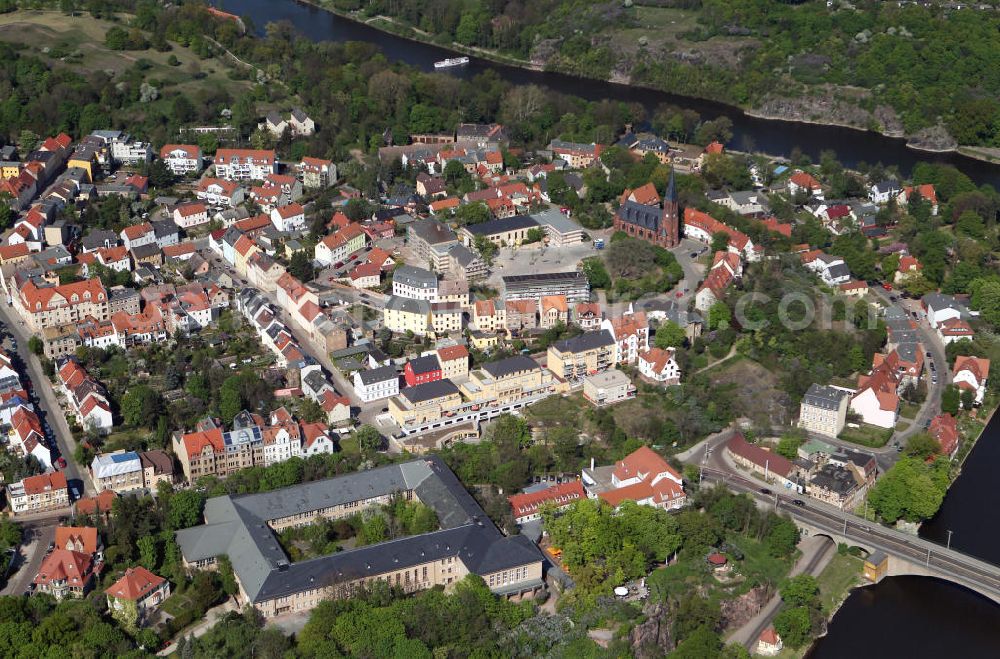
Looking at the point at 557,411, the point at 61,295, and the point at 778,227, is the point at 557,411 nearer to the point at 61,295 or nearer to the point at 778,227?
the point at 778,227

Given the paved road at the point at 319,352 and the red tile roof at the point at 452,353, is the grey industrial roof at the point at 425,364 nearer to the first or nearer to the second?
the red tile roof at the point at 452,353

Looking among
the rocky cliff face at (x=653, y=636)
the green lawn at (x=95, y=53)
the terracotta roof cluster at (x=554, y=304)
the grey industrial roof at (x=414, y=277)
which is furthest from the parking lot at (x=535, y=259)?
the green lawn at (x=95, y=53)

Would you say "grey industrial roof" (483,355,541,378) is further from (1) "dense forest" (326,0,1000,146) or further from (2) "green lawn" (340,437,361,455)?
(1) "dense forest" (326,0,1000,146)

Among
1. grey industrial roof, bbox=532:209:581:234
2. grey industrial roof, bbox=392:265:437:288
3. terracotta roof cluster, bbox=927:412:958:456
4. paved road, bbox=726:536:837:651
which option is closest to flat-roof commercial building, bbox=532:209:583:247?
grey industrial roof, bbox=532:209:581:234

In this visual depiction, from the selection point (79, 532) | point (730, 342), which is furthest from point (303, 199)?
point (79, 532)

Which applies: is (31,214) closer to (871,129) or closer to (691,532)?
(691,532)
